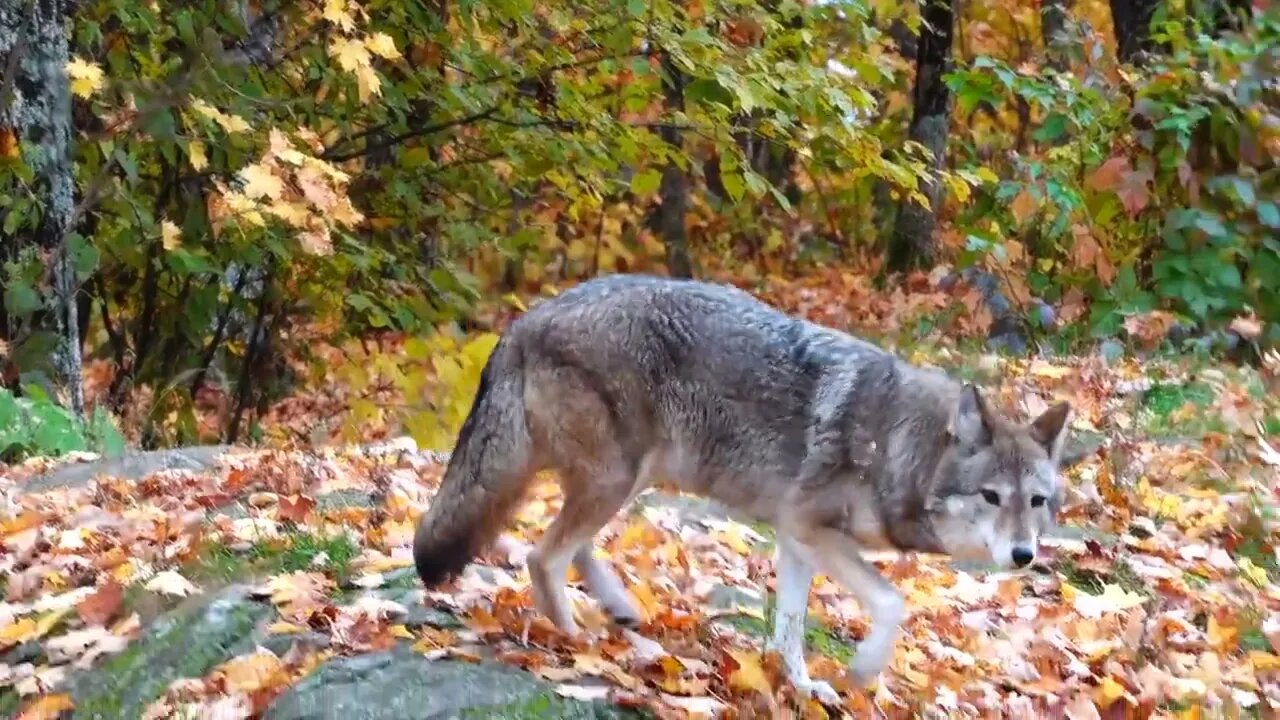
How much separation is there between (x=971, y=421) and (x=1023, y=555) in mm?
483

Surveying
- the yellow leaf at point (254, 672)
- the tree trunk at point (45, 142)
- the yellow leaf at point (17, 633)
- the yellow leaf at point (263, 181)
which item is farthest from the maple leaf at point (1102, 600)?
the tree trunk at point (45, 142)

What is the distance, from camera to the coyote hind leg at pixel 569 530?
16.0ft

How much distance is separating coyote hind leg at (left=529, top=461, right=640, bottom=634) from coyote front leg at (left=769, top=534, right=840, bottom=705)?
0.63 meters

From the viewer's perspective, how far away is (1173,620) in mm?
5430

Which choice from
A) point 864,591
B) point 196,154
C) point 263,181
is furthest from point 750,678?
point 196,154

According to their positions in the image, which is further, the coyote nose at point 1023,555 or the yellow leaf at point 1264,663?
the yellow leaf at point 1264,663

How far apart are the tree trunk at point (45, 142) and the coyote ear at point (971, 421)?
556 centimetres

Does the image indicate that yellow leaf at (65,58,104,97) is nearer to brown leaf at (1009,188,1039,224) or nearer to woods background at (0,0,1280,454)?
woods background at (0,0,1280,454)

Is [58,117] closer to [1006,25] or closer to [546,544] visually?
[546,544]

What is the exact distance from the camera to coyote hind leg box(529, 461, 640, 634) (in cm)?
488

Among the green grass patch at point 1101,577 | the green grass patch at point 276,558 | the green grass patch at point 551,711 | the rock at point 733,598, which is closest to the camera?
the green grass patch at point 551,711

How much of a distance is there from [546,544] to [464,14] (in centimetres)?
525

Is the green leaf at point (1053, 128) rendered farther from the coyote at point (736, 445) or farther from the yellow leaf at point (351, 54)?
the coyote at point (736, 445)

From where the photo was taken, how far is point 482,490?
4961mm
